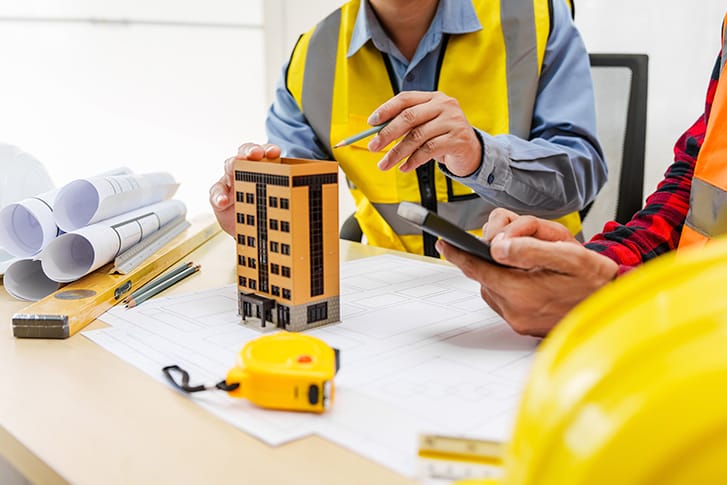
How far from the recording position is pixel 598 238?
96cm

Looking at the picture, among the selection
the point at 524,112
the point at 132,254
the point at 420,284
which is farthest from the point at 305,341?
the point at 524,112

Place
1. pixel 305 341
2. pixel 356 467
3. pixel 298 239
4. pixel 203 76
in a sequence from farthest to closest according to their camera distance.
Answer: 1. pixel 203 76
2. pixel 298 239
3. pixel 305 341
4. pixel 356 467

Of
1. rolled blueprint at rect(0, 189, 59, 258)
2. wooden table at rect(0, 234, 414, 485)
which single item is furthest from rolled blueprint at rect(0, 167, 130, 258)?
wooden table at rect(0, 234, 414, 485)

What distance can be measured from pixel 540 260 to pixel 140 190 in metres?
0.71

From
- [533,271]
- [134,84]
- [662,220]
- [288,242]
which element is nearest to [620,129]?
[662,220]

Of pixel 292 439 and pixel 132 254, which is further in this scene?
pixel 132 254

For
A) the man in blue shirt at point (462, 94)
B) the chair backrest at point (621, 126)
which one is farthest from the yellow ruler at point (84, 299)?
the chair backrest at point (621, 126)

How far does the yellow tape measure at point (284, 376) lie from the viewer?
1.73ft

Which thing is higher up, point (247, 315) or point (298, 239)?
point (298, 239)

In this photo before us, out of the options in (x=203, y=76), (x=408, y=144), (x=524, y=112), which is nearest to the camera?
(x=408, y=144)

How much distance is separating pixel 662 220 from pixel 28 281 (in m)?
0.91

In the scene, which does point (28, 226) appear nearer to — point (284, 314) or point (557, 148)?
point (284, 314)

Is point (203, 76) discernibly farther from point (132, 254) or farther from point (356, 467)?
point (356, 467)

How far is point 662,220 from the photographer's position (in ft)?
3.10
